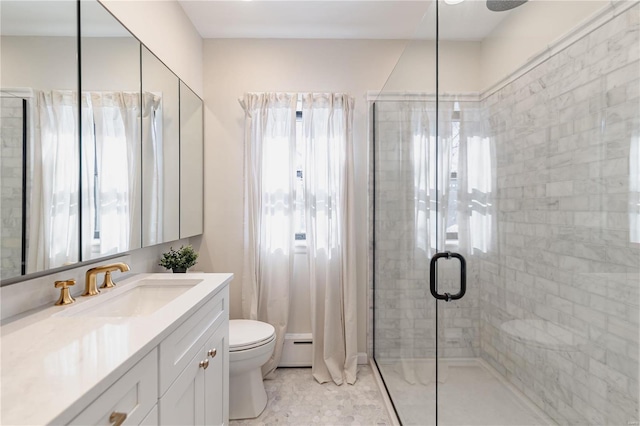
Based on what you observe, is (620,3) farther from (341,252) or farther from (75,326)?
(341,252)

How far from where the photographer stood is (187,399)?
1102 millimetres

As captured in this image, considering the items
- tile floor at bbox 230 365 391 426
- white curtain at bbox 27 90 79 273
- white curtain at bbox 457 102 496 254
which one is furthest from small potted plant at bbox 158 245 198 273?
white curtain at bbox 457 102 496 254

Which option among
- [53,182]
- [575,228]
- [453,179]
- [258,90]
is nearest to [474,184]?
[453,179]

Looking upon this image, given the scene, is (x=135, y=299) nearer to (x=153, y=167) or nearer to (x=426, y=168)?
(x=153, y=167)

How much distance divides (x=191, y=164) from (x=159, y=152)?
46cm

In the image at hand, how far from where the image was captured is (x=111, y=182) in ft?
4.30

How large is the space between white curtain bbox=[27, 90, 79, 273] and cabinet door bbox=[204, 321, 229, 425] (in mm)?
666

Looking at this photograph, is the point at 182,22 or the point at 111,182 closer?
the point at 111,182

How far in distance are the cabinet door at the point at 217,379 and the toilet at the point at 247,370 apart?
0.22 m

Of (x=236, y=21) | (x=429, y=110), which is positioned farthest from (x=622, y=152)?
(x=236, y=21)

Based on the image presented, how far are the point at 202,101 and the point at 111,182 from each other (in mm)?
1322

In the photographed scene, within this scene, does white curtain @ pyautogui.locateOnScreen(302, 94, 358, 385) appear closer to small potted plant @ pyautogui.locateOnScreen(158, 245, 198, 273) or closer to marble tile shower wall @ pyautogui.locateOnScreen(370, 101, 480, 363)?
marble tile shower wall @ pyautogui.locateOnScreen(370, 101, 480, 363)

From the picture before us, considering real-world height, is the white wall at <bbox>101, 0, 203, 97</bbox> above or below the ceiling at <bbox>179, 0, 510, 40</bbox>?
below

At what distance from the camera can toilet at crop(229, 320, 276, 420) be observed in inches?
69.0
